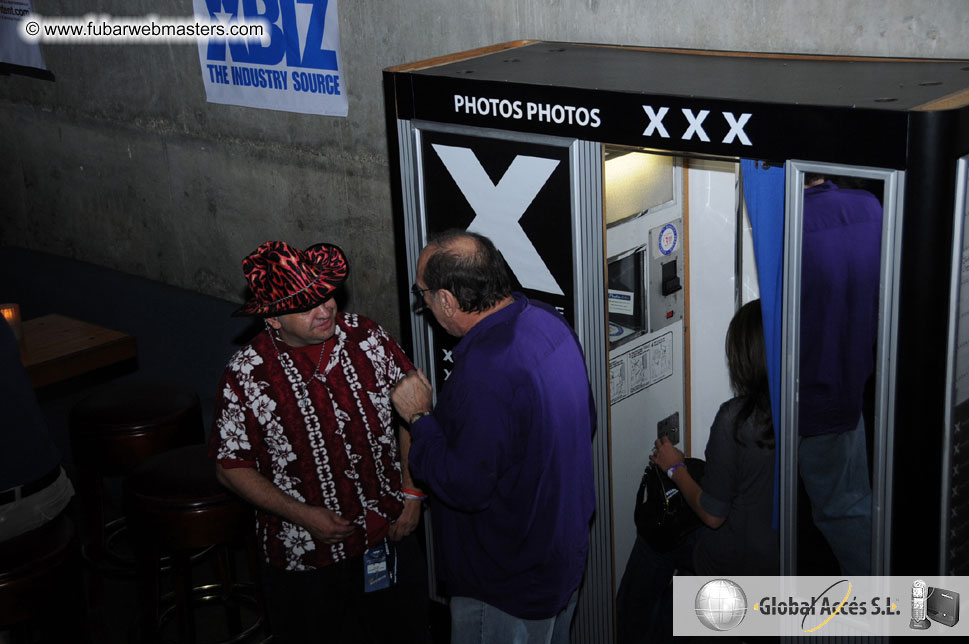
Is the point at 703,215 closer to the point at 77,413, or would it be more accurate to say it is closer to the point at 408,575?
the point at 408,575

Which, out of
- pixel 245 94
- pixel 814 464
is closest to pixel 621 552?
pixel 814 464

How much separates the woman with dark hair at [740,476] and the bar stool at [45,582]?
2008 millimetres

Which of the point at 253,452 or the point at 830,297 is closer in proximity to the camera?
the point at 830,297

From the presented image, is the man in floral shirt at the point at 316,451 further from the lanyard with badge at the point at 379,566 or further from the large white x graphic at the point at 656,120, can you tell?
the large white x graphic at the point at 656,120

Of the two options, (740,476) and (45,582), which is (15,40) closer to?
(45,582)

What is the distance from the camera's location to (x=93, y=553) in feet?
14.7

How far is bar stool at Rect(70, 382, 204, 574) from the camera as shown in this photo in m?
4.05

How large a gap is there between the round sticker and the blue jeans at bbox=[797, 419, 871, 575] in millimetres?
1116

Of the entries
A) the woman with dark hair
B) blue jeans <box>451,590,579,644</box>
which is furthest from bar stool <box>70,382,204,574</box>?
the woman with dark hair

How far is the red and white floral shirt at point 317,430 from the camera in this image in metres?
2.96

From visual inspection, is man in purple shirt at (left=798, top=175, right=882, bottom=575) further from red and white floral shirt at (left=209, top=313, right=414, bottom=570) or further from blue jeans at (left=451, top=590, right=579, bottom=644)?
red and white floral shirt at (left=209, top=313, right=414, bottom=570)

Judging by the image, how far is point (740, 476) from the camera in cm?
307

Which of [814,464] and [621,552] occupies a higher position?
[814,464]

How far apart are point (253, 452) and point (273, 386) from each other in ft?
0.68
